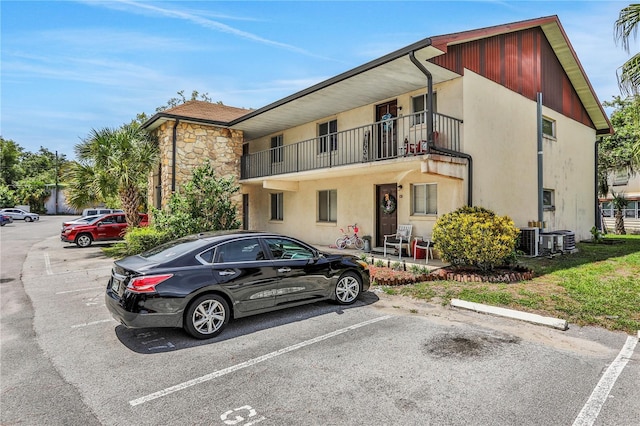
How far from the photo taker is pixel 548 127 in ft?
47.9

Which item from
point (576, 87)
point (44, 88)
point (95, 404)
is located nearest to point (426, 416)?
point (95, 404)

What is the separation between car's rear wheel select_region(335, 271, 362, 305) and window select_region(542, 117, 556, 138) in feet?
38.6

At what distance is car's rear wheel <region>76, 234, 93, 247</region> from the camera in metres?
16.6

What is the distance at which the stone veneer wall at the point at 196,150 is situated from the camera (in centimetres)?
1438

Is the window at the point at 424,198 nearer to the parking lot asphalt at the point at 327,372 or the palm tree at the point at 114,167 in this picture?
the parking lot asphalt at the point at 327,372

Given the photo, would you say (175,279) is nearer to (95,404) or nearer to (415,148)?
(95,404)

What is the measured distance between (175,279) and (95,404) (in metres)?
1.70

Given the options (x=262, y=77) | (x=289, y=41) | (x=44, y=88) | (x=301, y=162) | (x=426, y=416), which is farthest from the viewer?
(x=262, y=77)

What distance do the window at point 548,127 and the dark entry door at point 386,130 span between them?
21.1 feet

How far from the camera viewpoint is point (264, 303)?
18.2ft

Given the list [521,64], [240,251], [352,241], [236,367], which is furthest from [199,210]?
[521,64]

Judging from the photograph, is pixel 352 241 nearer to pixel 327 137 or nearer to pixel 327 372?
pixel 327 137

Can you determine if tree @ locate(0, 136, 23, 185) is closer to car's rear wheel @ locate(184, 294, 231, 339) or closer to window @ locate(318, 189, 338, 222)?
window @ locate(318, 189, 338, 222)

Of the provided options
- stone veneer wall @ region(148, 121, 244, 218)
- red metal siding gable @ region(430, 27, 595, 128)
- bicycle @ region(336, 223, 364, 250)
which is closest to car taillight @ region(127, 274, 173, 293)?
red metal siding gable @ region(430, 27, 595, 128)
